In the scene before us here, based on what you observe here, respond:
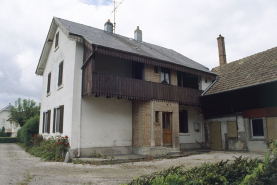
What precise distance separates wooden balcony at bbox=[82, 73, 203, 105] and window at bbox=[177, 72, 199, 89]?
2.69ft

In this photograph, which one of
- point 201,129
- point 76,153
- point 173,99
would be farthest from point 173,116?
point 76,153

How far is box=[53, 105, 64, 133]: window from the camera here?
40.7 ft

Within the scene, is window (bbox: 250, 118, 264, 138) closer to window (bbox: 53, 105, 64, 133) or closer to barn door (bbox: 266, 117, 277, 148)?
barn door (bbox: 266, 117, 277, 148)

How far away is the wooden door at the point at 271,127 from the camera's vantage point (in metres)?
11.8

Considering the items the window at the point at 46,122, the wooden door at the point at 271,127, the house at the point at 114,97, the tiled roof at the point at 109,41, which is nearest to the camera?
the house at the point at 114,97

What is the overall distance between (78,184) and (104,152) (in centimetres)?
550

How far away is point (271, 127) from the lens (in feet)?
39.4

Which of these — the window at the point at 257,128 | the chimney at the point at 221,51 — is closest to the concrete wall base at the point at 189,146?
the window at the point at 257,128

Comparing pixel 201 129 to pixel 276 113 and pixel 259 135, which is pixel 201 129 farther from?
pixel 276 113

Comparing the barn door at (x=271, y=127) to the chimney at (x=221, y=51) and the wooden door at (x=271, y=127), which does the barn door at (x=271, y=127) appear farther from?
the chimney at (x=221, y=51)

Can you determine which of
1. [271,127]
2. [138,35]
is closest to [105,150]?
[271,127]

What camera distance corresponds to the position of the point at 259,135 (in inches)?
502

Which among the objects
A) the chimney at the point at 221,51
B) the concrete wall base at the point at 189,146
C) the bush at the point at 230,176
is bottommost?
the concrete wall base at the point at 189,146

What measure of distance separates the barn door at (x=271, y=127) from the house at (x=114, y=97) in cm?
436
